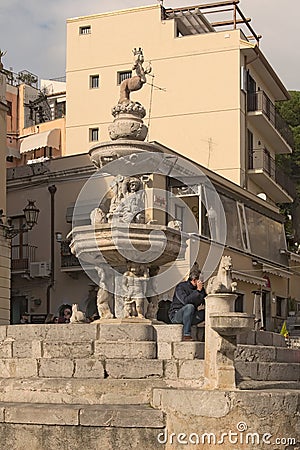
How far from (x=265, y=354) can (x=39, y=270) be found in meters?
18.5

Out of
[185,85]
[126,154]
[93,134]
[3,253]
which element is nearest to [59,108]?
[93,134]

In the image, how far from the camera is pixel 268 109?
39.5 m

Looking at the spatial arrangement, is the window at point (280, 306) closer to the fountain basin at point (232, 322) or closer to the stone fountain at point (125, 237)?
the stone fountain at point (125, 237)

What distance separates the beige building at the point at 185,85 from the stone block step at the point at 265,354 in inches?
902

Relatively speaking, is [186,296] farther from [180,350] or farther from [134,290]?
[180,350]

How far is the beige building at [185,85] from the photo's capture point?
35594 millimetres

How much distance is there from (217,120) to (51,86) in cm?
1491

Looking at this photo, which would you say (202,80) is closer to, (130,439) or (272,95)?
(272,95)

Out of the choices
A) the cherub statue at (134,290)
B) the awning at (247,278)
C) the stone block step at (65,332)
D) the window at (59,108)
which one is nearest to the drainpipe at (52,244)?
the awning at (247,278)

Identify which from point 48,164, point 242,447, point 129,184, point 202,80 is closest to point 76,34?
point 202,80

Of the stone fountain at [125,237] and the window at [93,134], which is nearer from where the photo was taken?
the stone fountain at [125,237]

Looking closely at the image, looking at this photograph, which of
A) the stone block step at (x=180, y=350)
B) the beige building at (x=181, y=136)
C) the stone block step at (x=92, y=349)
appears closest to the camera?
the stone block step at (x=180, y=350)

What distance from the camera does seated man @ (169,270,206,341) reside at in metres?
12.4

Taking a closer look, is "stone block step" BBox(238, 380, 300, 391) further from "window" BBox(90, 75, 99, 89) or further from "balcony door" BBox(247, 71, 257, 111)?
"window" BBox(90, 75, 99, 89)
